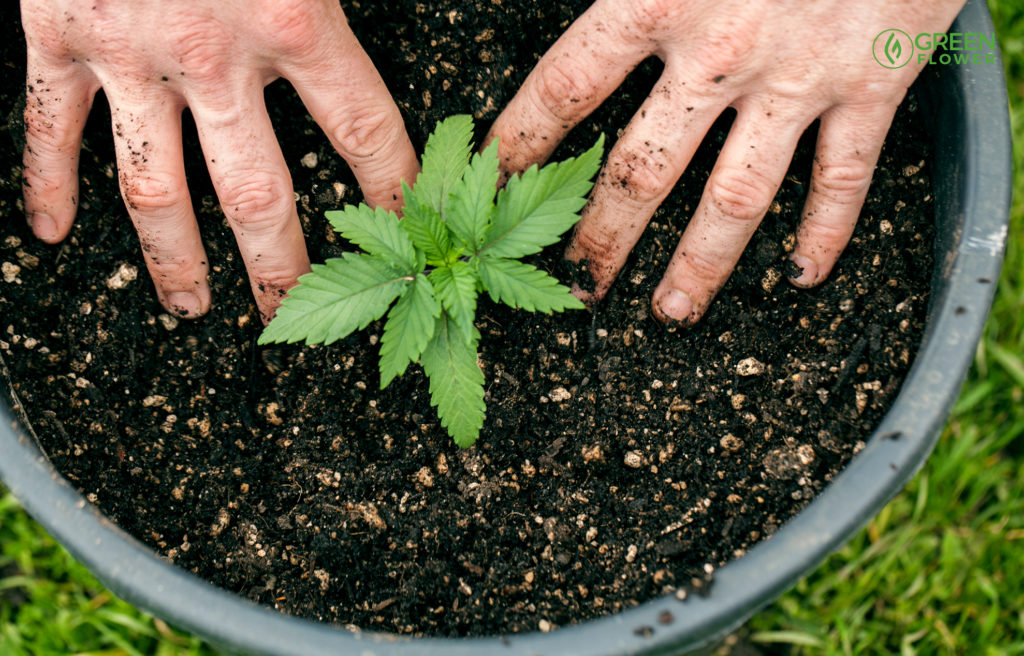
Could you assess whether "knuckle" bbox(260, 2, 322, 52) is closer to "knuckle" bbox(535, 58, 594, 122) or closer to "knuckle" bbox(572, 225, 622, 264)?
"knuckle" bbox(535, 58, 594, 122)

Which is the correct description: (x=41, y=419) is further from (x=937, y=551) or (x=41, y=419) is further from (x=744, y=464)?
(x=937, y=551)

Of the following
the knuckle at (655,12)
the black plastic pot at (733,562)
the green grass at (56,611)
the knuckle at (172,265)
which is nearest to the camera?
the black plastic pot at (733,562)

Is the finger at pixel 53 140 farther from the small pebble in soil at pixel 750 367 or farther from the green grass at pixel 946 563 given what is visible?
the green grass at pixel 946 563

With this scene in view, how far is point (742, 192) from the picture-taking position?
4.70ft

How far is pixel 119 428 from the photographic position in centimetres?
151

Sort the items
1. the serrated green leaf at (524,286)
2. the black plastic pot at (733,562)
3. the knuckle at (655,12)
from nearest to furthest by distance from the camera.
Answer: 1. the black plastic pot at (733,562)
2. the serrated green leaf at (524,286)
3. the knuckle at (655,12)

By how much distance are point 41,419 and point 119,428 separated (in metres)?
0.13

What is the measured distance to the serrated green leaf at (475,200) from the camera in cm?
132

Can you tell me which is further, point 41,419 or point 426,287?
point 41,419

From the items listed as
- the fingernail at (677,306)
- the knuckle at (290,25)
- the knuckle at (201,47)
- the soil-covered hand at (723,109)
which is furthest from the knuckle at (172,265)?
the fingernail at (677,306)

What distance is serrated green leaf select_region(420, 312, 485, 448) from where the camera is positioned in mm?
1346

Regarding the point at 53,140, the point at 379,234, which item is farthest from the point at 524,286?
the point at 53,140

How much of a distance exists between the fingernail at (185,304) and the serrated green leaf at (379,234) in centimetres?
43

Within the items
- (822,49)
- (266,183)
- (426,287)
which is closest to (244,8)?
(266,183)
